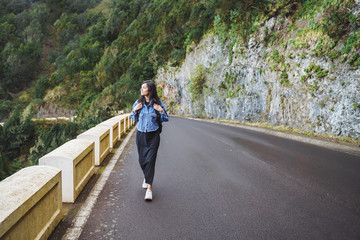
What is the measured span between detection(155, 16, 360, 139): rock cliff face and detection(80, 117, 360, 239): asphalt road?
221 inches

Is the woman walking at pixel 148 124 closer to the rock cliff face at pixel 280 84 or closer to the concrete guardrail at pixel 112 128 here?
the concrete guardrail at pixel 112 128

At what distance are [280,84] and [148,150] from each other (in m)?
14.7

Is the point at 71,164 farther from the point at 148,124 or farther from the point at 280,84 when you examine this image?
the point at 280,84

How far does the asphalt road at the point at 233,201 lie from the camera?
324 cm

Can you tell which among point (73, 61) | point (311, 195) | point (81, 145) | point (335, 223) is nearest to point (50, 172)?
point (81, 145)

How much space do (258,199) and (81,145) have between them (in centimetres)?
325

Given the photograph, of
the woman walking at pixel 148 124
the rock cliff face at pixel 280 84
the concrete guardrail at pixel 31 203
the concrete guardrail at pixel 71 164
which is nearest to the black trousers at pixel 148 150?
the woman walking at pixel 148 124

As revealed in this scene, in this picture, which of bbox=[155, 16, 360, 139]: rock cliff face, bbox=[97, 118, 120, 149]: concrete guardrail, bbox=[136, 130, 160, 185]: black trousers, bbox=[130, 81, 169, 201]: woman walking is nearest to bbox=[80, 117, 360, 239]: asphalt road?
bbox=[136, 130, 160, 185]: black trousers

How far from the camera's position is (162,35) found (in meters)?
58.2

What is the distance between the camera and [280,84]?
17188 mm

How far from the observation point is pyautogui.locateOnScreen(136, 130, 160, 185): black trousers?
456cm

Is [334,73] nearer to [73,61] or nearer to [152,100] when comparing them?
[152,100]

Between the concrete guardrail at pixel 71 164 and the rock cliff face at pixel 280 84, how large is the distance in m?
10.4

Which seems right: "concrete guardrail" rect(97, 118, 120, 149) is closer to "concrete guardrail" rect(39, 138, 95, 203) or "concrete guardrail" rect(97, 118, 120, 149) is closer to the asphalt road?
the asphalt road
